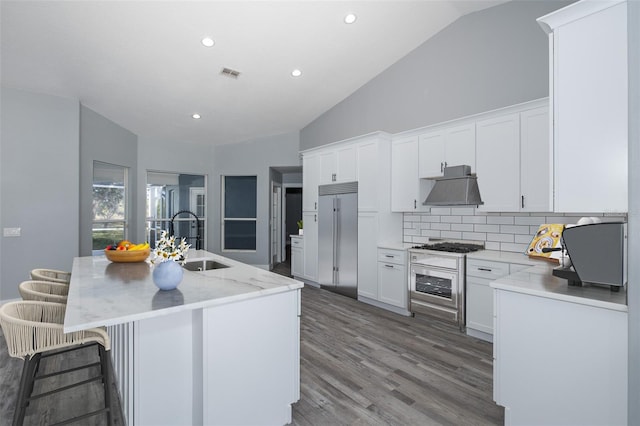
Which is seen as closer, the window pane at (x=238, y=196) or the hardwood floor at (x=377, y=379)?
the hardwood floor at (x=377, y=379)

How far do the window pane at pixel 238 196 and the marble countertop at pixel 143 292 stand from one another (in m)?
4.52

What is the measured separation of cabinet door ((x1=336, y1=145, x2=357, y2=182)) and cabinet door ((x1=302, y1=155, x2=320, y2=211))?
50cm

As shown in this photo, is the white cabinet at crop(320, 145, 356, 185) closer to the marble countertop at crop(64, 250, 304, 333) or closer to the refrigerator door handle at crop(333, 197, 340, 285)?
the refrigerator door handle at crop(333, 197, 340, 285)

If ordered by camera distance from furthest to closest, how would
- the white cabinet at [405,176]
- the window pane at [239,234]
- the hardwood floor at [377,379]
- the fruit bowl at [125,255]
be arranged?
the window pane at [239,234] → the white cabinet at [405,176] → the fruit bowl at [125,255] → the hardwood floor at [377,379]

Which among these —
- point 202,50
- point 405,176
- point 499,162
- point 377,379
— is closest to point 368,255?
point 405,176

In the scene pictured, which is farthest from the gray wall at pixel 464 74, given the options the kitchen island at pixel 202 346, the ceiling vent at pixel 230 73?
the kitchen island at pixel 202 346

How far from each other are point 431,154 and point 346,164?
4.23 ft

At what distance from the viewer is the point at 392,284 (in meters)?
4.05

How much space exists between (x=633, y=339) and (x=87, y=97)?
593cm

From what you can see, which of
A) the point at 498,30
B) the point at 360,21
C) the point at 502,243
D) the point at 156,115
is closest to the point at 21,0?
the point at 156,115

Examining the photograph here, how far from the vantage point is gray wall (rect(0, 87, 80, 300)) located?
3846 mm

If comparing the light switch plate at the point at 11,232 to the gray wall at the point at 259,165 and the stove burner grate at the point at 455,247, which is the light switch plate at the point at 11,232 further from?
the stove burner grate at the point at 455,247

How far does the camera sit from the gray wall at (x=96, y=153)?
15.1ft

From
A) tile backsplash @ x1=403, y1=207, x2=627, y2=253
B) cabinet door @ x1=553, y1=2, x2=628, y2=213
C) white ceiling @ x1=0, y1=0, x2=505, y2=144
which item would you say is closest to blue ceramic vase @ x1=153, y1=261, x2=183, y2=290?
cabinet door @ x1=553, y1=2, x2=628, y2=213
